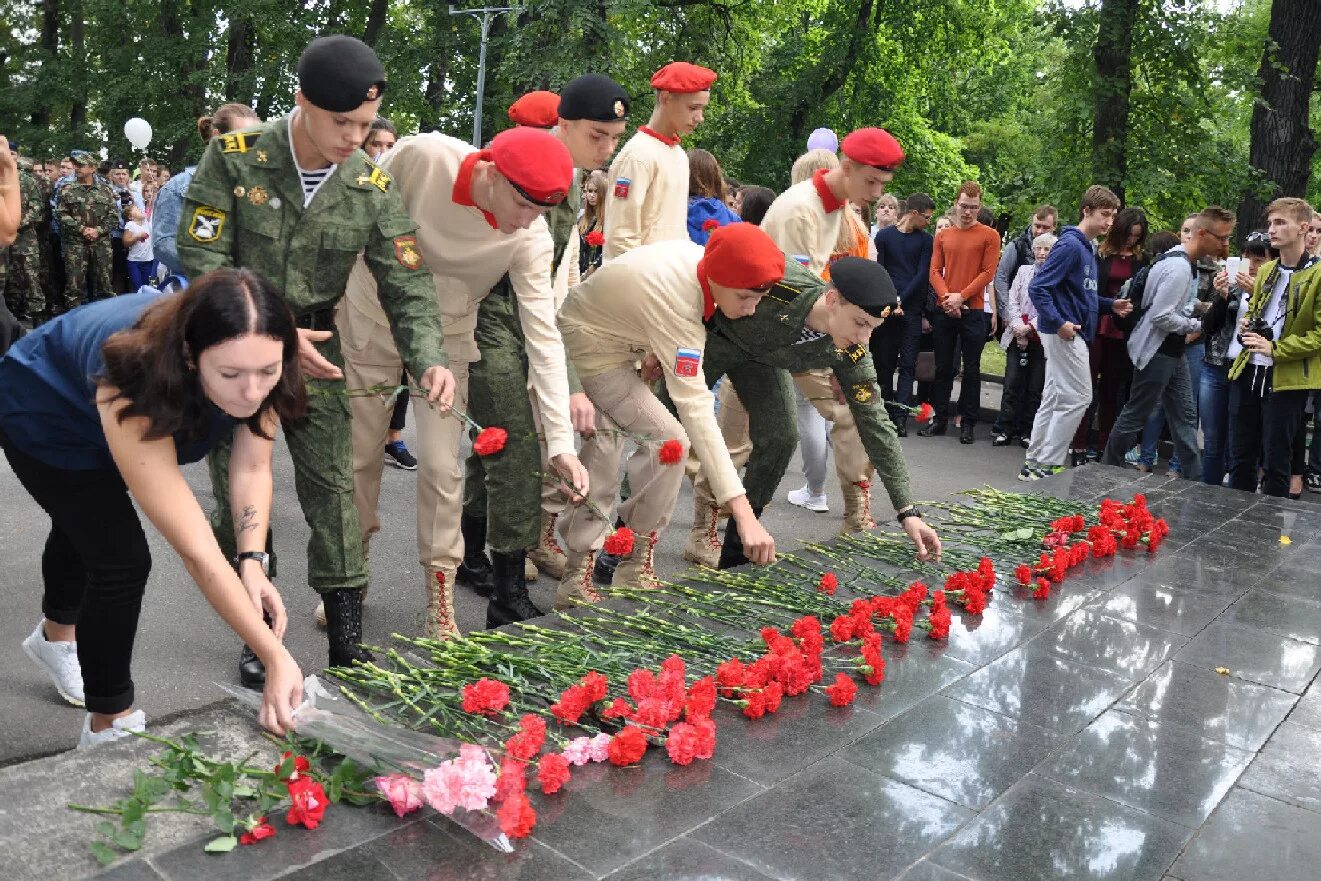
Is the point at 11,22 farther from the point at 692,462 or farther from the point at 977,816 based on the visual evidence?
the point at 977,816

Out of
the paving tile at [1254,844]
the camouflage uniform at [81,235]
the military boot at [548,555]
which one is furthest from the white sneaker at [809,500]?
the camouflage uniform at [81,235]

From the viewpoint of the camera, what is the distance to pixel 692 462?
6.79 m

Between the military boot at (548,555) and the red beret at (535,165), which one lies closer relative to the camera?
the red beret at (535,165)

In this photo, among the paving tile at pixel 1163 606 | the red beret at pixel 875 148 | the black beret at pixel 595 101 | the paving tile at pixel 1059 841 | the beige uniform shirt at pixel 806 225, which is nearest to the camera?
Result: the paving tile at pixel 1059 841

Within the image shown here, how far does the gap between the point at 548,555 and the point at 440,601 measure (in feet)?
4.13

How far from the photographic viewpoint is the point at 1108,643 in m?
4.30

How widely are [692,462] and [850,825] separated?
4114mm

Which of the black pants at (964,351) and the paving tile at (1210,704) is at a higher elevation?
the black pants at (964,351)

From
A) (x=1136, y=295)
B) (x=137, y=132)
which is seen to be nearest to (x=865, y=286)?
(x=1136, y=295)

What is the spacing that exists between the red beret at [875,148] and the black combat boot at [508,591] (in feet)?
8.67

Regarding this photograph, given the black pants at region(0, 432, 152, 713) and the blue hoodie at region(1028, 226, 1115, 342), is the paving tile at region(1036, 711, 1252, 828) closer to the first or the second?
the black pants at region(0, 432, 152, 713)

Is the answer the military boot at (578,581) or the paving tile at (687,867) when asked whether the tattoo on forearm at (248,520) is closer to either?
the paving tile at (687,867)

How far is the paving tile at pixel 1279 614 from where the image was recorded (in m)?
4.69

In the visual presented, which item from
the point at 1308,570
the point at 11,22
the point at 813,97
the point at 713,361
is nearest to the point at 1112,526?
the point at 1308,570
